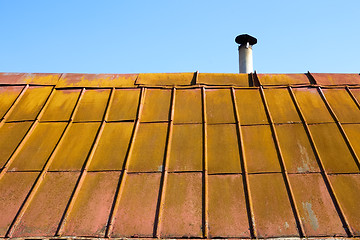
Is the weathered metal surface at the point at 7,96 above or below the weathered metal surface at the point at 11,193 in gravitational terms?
above

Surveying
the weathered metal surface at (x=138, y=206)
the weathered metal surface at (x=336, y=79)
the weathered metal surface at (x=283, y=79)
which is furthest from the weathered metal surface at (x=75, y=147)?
the weathered metal surface at (x=336, y=79)

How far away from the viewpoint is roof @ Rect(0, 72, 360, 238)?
465 cm

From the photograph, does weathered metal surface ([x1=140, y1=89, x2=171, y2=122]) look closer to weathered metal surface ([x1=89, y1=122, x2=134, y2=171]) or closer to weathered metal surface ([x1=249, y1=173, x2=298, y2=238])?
weathered metal surface ([x1=89, y1=122, x2=134, y2=171])

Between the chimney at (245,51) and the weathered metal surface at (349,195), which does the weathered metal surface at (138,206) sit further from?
the chimney at (245,51)

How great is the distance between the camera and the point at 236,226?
178 inches

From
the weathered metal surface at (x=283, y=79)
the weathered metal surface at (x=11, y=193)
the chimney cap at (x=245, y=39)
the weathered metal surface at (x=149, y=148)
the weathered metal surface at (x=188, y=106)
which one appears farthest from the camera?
the chimney cap at (x=245, y=39)

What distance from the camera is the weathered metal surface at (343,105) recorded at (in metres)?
6.59

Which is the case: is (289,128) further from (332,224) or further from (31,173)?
(31,173)

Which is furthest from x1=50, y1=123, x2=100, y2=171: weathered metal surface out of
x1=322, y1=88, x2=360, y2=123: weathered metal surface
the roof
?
x1=322, y1=88, x2=360, y2=123: weathered metal surface

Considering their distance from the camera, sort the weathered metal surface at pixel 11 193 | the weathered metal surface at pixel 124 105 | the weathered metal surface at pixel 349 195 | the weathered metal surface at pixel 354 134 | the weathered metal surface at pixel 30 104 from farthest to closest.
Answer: the weathered metal surface at pixel 30 104
the weathered metal surface at pixel 124 105
the weathered metal surface at pixel 354 134
the weathered metal surface at pixel 11 193
the weathered metal surface at pixel 349 195

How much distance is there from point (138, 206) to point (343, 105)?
502 cm

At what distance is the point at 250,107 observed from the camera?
697 cm

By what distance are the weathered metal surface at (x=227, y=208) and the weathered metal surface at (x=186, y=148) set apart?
47cm

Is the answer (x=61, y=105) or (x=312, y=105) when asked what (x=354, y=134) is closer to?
(x=312, y=105)
